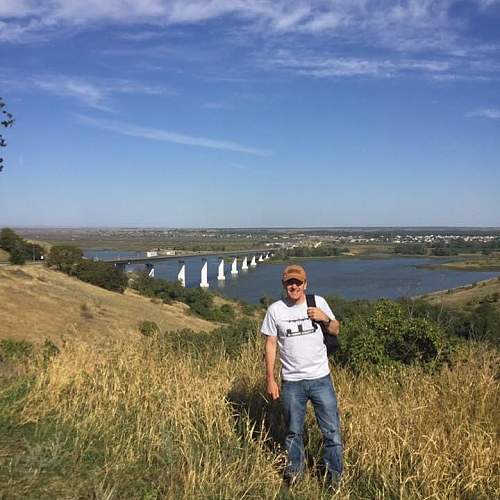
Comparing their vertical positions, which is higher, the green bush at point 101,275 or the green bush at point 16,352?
the green bush at point 16,352

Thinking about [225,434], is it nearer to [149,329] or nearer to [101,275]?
[149,329]

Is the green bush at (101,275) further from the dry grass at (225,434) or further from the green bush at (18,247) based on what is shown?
the dry grass at (225,434)

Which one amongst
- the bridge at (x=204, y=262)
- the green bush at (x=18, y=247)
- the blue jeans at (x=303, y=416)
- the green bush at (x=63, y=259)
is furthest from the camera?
the bridge at (x=204, y=262)

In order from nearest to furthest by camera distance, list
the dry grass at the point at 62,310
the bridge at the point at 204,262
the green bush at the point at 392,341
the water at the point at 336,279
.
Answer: the green bush at the point at 392,341 < the dry grass at the point at 62,310 < the water at the point at 336,279 < the bridge at the point at 204,262

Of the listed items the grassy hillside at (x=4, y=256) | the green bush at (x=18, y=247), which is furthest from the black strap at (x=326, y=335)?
the grassy hillside at (x=4, y=256)

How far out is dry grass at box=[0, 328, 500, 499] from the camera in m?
3.56

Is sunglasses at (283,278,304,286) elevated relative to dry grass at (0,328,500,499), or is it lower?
elevated

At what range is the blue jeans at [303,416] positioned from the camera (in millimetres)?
3945

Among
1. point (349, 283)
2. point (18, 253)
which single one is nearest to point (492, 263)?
point (349, 283)

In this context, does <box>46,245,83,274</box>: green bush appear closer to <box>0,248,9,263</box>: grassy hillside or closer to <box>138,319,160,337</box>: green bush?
<box>0,248,9,263</box>: grassy hillside

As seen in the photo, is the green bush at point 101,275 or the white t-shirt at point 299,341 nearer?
the white t-shirt at point 299,341

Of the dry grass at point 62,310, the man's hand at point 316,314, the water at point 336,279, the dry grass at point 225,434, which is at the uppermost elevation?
the man's hand at point 316,314

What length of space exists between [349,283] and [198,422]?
7582 centimetres

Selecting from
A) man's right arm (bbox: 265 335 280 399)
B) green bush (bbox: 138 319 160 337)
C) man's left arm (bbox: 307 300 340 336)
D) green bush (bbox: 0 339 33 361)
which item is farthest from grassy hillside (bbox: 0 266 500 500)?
green bush (bbox: 138 319 160 337)
